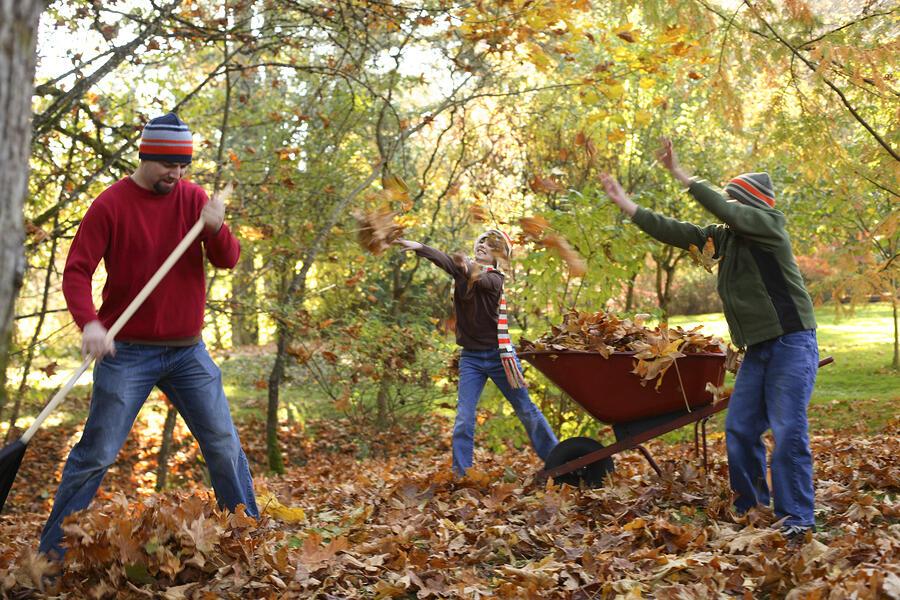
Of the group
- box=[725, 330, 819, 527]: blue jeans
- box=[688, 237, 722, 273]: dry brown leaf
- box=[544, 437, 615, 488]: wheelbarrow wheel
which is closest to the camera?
box=[725, 330, 819, 527]: blue jeans

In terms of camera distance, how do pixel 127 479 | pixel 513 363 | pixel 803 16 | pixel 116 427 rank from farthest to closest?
pixel 127 479, pixel 803 16, pixel 513 363, pixel 116 427

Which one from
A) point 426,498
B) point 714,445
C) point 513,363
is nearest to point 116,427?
point 426,498

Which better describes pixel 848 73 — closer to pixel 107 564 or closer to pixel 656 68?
pixel 656 68

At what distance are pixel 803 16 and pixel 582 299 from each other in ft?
11.7

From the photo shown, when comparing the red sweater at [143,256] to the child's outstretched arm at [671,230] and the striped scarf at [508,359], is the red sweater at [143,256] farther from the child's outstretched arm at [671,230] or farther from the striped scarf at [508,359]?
the striped scarf at [508,359]

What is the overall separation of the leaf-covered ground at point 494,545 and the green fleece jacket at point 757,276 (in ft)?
3.34

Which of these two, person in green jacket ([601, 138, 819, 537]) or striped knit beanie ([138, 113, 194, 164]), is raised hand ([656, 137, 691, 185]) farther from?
striped knit beanie ([138, 113, 194, 164])

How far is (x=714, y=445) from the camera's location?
30.0 ft

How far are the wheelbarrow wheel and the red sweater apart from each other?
262 centimetres

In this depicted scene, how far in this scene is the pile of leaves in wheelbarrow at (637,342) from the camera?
5.17 meters

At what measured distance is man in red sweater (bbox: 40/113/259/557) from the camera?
3984 mm

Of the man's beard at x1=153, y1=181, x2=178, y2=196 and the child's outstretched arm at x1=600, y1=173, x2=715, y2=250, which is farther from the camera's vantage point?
the child's outstretched arm at x1=600, y1=173, x2=715, y2=250

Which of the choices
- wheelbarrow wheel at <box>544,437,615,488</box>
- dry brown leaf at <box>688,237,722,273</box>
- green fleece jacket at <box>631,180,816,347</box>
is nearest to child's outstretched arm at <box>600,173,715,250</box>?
dry brown leaf at <box>688,237,722,273</box>

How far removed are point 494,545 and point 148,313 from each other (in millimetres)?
2009
